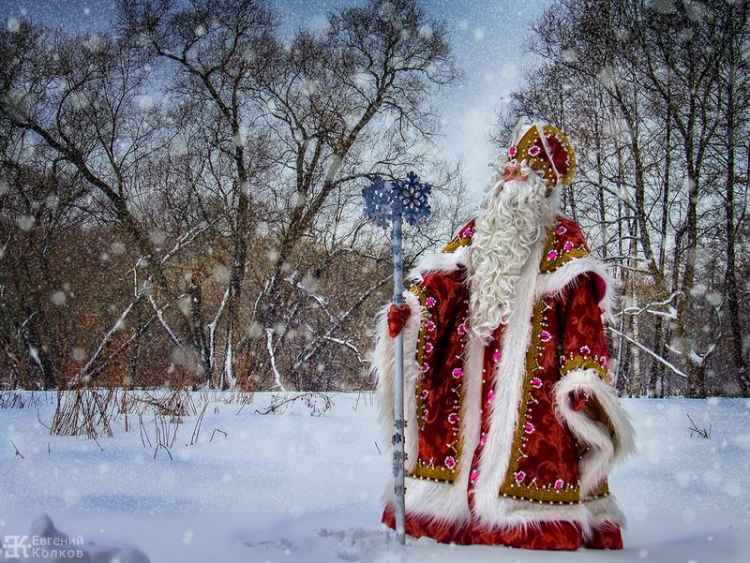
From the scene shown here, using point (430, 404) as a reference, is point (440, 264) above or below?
above

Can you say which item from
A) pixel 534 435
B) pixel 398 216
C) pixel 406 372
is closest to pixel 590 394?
pixel 534 435

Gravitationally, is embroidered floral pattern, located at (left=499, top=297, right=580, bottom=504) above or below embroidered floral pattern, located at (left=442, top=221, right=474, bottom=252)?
below

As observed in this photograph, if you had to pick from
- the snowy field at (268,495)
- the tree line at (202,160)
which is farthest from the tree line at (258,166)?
the snowy field at (268,495)

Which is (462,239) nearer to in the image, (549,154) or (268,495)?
(549,154)

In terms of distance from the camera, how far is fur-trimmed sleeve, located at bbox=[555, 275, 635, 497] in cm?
322

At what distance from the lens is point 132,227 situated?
48.8ft

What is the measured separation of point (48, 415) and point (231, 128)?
10.8 meters

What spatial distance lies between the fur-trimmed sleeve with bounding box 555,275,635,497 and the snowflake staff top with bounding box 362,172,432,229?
3.18ft

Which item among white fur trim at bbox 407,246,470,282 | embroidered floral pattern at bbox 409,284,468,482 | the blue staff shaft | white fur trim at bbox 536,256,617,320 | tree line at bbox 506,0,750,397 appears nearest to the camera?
the blue staff shaft

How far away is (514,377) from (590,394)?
435 millimetres

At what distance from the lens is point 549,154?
3740 millimetres

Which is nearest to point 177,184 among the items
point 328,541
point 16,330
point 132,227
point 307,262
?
point 132,227

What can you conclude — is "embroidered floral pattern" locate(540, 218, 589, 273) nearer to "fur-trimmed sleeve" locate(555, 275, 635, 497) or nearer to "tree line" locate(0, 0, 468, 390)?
"fur-trimmed sleeve" locate(555, 275, 635, 497)

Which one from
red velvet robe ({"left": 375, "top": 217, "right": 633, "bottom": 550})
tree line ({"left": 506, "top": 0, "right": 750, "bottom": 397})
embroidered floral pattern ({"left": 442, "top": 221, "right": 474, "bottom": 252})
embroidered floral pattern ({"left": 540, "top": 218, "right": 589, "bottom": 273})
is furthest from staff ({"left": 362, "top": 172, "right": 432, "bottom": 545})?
tree line ({"left": 506, "top": 0, "right": 750, "bottom": 397})
